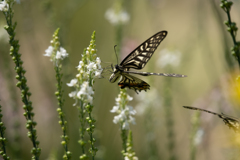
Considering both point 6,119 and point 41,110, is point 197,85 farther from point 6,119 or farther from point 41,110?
point 6,119

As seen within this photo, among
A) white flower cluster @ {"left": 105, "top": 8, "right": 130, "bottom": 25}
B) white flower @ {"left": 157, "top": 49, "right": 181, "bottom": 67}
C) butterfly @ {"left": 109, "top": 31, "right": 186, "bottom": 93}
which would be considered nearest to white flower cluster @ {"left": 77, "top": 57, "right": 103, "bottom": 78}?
butterfly @ {"left": 109, "top": 31, "right": 186, "bottom": 93}

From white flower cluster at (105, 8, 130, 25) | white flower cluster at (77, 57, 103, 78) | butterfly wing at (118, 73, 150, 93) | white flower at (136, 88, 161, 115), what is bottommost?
white flower cluster at (77, 57, 103, 78)

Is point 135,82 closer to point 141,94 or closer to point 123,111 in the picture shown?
point 123,111

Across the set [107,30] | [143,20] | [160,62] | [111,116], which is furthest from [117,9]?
[143,20]

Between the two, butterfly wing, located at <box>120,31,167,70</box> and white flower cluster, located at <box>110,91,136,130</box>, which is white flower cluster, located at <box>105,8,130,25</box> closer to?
butterfly wing, located at <box>120,31,167,70</box>

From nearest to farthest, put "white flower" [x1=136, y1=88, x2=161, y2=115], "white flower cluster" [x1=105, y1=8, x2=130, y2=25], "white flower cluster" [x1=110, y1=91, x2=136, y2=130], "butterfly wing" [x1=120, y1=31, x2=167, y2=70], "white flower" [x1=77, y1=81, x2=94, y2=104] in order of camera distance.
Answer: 1. "white flower" [x1=77, y1=81, x2=94, y2=104]
2. "white flower cluster" [x1=110, y1=91, x2=136, y2=130]
3. "butterfly wing" [x1=120, y1=31, x2=167, y2=70]
4. "white flower" [x1=136, y1=88, x2=161, y2=115]
5. "white flower cluster" [x1=105, y1=8, x2=130, y2=25]

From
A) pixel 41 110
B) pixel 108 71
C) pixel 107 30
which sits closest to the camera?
pixel 108 71
